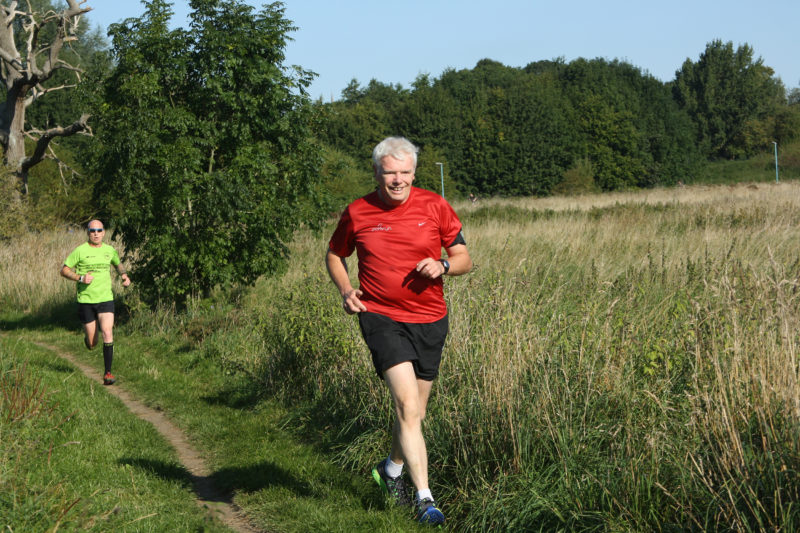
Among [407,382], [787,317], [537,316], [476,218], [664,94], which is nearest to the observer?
[787,317]

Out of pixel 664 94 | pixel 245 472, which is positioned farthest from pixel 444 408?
pixel 664 94

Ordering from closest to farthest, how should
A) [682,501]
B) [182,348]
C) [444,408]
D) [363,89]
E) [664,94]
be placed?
[682,501], [444,408], [182,348], [664,94], [363,89]

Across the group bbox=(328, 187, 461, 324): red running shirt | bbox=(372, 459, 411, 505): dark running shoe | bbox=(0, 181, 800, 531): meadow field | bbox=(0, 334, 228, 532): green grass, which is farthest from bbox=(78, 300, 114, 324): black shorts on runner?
bbox=(328, 187, 461, 324): red running shirt

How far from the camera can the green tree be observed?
8506 cm

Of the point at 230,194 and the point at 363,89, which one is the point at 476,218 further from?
the point at 363,89

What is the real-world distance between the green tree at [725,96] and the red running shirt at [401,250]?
8698 cm

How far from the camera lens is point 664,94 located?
256 ft

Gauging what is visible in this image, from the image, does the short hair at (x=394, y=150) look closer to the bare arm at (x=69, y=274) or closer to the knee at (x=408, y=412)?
the knee at (x=408, y=412)

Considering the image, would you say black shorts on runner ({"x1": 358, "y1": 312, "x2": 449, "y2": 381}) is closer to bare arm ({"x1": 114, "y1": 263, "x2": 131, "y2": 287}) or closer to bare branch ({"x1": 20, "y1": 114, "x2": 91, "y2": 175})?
bare arm ({"x1": 114, "y1": 263, "x2": 131, "y2": 287})

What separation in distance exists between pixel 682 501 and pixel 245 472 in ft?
11.8

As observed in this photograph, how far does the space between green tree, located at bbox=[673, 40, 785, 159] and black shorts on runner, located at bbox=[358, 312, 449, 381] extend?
87.1 meters

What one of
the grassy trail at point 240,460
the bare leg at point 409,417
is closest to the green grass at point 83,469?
the grassy trail at point 240,460

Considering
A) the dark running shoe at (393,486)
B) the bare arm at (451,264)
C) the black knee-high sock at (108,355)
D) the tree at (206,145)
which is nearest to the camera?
the bare arm at (451,264)

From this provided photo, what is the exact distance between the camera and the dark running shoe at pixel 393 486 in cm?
489
